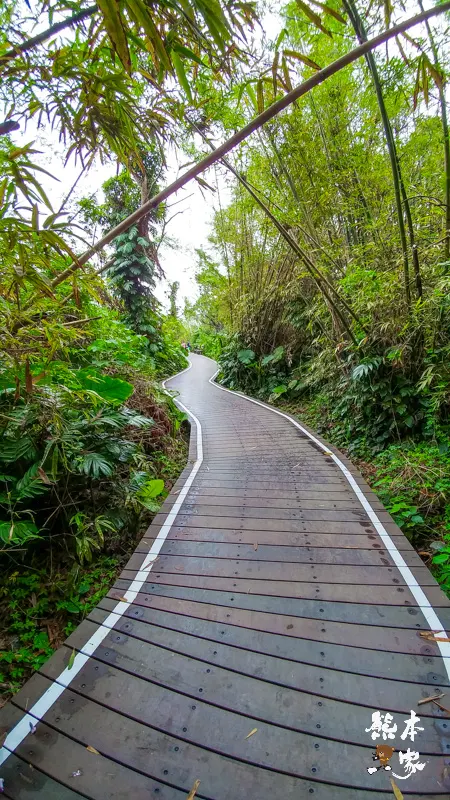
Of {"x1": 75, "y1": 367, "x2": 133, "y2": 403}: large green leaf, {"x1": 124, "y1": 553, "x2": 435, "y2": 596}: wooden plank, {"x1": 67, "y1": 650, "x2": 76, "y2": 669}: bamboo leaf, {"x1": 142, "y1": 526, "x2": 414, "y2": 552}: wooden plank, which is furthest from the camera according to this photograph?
{"x1": 75, "y1": 367, "x2": 133, "y2": 403}: large green leaf

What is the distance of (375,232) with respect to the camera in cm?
439

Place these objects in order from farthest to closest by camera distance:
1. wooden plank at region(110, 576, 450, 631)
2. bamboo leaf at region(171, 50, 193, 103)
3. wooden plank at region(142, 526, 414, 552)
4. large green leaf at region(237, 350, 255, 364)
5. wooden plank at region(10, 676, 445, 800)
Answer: large green leaf at region(237, 350, 255, 364) < wooden plank at region(142, 526, 414, 552) < wooden plank at region(110, 576, 450, 631) < bamboo leaf at region(171, 50, 193, 103) < wooden plank at region(10, 676, 445, 800)

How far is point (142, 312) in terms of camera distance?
1120 centimetres

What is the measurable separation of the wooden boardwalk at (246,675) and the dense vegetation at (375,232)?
2.78 ft

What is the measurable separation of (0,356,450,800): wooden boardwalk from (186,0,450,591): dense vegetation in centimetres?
85

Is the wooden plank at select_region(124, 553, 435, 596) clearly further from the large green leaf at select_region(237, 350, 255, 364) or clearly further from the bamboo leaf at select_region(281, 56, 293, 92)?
the large green leaf at select_region(237, 350, 255, 364)

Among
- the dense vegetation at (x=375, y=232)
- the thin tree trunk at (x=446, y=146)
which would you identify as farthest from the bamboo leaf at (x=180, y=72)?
the thin tree trunk at (x=446, y=146)

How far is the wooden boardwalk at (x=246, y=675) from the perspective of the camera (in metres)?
1.26

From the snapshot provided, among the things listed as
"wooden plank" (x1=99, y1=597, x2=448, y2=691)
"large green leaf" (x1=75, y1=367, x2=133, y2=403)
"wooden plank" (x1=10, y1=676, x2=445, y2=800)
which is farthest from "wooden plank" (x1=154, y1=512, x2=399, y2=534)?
"wooden plank" (x1=10, y1=676, x2=445, y2=800)

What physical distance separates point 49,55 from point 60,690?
116 inches

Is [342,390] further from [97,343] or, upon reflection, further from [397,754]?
[397,754]

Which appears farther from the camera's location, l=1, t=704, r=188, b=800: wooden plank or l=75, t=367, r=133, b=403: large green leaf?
l=75, t=367, r=133, b=403: large green leaf

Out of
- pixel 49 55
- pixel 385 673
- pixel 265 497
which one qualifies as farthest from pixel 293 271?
pixel 385 673

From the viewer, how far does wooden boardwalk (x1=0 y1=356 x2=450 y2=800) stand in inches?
49.7
